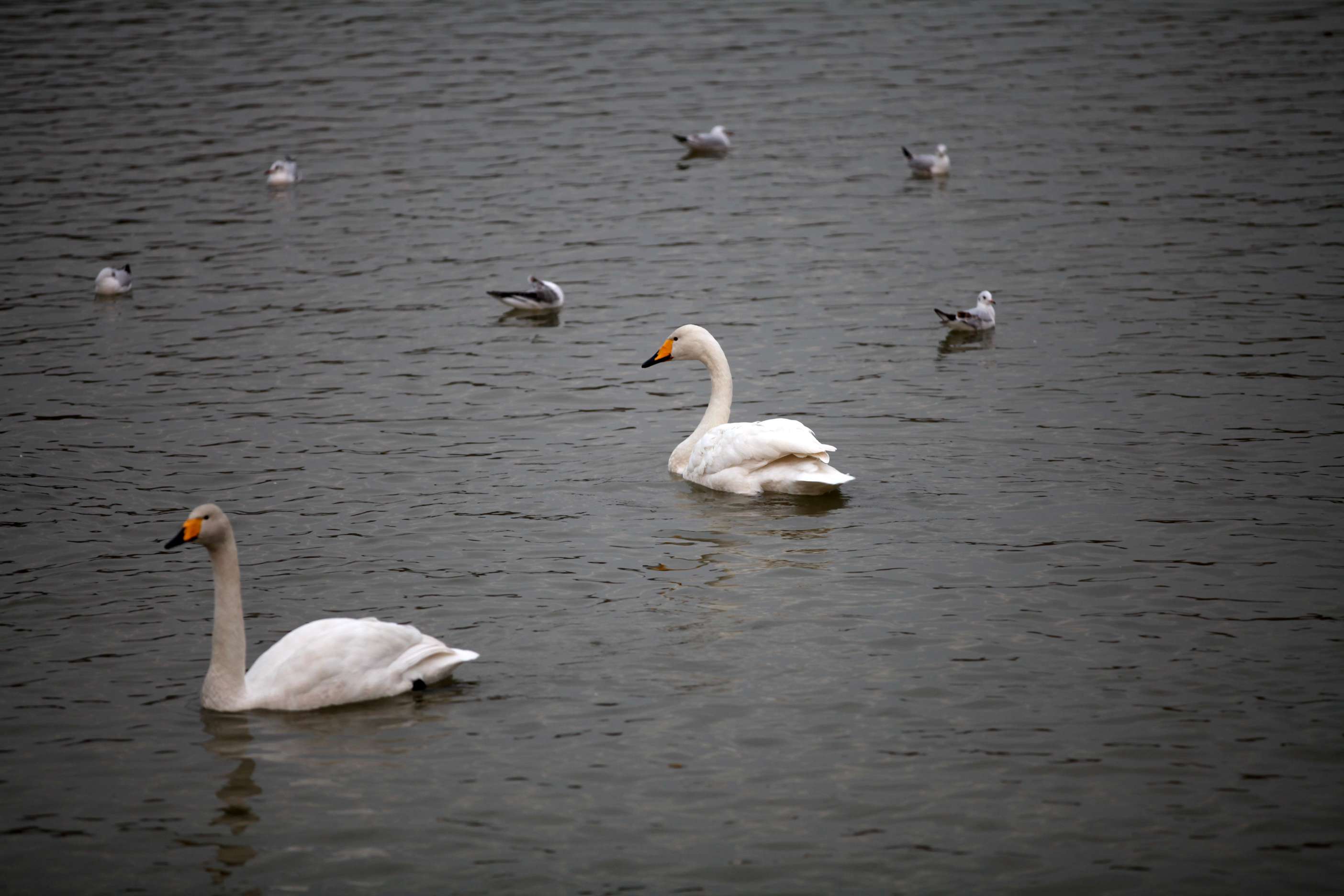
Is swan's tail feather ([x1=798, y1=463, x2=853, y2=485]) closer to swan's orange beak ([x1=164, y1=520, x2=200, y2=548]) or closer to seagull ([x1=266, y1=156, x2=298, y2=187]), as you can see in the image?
swan's orange beak ([x1=164, y1=520, x2=200, y2=548])

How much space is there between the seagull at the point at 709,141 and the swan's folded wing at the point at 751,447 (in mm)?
15140

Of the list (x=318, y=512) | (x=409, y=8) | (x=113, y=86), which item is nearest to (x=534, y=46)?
(x=409, y=8)

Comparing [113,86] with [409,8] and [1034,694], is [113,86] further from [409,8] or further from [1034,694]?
[1034,694]

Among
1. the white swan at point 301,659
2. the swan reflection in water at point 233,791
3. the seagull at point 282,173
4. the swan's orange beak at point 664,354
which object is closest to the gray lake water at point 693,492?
the swan reflection in water at point 233,791

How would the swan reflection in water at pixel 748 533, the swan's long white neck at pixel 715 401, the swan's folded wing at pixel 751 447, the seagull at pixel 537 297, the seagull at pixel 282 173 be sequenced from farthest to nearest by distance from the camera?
the seagull at pixel 282 173
the seagull at pixel 537 297
the swan's long white neck at pixel 715 401
the swan's folded wing at pixel 751 447
the swan reflection in water at pixel 748 533

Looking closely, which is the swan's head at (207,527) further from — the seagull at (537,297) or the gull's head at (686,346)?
the seagull at (537,297)

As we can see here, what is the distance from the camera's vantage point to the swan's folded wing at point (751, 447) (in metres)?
13.5

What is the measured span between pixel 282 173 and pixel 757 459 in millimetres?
15626

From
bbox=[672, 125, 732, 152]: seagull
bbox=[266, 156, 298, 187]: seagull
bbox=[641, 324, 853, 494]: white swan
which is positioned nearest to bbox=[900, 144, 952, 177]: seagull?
bbox=[672, 125, 732, 152]: seagull

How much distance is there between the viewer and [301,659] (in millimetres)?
9734

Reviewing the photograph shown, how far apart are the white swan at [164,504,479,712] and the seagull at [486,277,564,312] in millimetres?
10771

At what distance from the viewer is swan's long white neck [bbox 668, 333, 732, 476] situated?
14.9 meters

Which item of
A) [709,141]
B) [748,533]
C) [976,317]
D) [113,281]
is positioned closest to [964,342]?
[976,317]

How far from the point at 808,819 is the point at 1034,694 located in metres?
2.14
